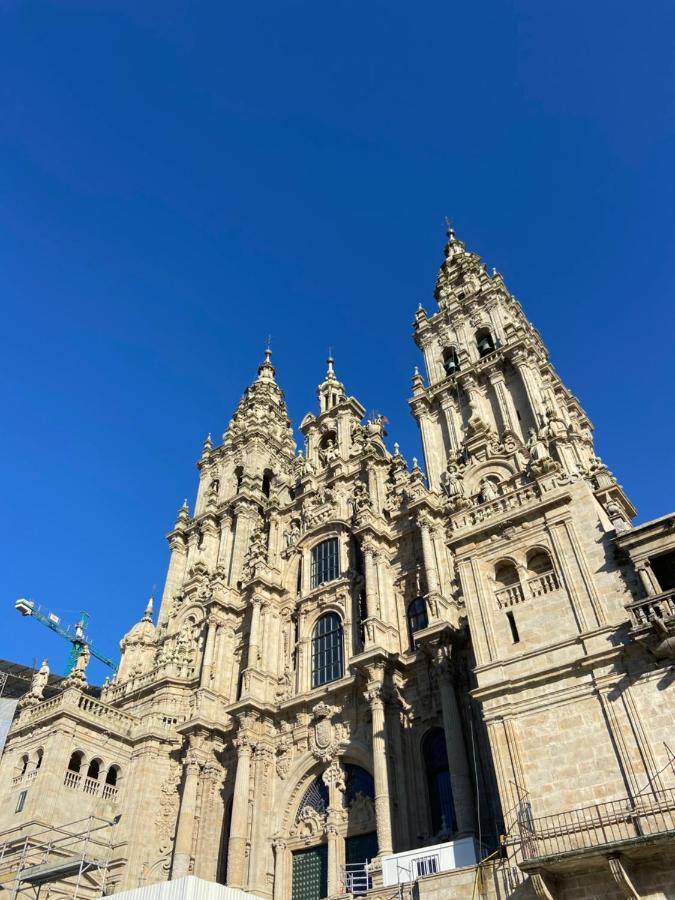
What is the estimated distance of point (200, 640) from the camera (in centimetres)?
4122

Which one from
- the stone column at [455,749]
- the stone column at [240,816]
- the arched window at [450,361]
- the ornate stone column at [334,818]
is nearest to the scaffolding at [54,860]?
the stone column at [240,816]

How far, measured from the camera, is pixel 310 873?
94.1ft

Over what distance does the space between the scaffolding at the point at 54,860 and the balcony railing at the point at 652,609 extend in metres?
22.7

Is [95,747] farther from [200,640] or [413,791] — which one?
[413,791]

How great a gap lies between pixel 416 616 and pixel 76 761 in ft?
58.0

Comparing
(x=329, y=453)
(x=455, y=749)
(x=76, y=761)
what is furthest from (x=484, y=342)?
(x=76, y=761)

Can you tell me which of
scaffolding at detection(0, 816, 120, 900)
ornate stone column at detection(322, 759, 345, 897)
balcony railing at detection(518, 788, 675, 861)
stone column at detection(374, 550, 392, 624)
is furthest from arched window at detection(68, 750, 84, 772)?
balcony railing at detection(518, 788, 675, 861)

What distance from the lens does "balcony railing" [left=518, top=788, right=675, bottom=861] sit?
49.3 ft

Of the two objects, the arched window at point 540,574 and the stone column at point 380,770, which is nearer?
the arched window at point 540,574

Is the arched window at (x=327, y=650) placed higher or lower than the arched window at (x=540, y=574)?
higher

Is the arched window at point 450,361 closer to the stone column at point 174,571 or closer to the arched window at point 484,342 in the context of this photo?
the arched window at point 484,342

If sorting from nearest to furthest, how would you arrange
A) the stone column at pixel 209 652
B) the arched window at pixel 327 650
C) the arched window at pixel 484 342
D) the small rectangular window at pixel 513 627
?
the small rectangular window at pixel 513 627 → the arched window at pixel 327 650 → the stone column at pixel 209 652 → the arched window at pixel 484 342

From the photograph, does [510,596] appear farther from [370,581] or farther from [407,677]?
[370,581]

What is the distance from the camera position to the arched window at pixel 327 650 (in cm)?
3356
